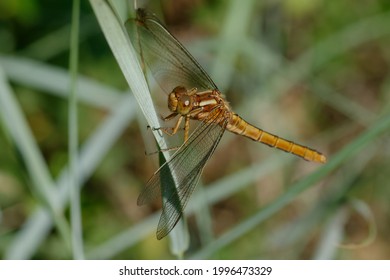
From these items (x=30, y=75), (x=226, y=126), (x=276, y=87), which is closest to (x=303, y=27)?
(x=276, y=87)

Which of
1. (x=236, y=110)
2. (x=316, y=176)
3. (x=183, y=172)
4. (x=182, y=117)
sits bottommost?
(x=316, y=176)

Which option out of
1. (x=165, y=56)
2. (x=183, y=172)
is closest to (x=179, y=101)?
(x=165, y=56)

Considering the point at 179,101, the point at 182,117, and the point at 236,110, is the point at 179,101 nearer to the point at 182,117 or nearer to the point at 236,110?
the point at 182,117

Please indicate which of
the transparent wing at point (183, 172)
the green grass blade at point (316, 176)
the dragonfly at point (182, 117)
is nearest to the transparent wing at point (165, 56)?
the dragonfly at point (182, 117)

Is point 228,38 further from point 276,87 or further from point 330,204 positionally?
point 330,204

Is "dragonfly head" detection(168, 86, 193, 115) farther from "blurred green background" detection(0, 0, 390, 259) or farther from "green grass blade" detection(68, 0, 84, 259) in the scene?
"green grass blade" detection(68, 0, 84, 259)

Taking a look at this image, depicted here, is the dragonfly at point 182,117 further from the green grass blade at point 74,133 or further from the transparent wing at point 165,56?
the green grass blade at point 74,133
